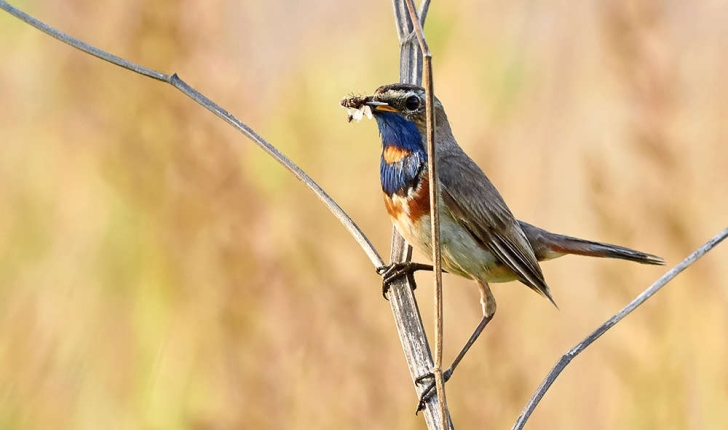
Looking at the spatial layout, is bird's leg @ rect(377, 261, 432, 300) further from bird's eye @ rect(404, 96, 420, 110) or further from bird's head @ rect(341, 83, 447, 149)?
bird's eye @ rect(404, 96, 420, 110)

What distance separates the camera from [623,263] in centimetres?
412

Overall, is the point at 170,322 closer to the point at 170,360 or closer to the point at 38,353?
the point at 170,360

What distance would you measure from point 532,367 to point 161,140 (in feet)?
6.35

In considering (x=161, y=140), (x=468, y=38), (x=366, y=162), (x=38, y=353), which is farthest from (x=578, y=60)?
(x=38, y=353)

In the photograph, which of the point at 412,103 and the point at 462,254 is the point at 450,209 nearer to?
the point at 462,254

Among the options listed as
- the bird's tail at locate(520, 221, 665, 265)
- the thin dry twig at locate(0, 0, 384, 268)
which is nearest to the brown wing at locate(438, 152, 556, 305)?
the bird's tail at locate(520, 221, 665, 265)

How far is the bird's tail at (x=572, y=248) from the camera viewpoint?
3.73m

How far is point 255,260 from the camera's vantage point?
3807mm

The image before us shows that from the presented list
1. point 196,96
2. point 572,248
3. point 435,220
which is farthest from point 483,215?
point 435,220

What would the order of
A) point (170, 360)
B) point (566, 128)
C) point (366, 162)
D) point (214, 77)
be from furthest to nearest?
point (566, 128) → point (366, 162) → point (214, 77) → point (170, 360)

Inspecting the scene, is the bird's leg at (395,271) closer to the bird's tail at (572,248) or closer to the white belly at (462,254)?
the white belly at (462,254)

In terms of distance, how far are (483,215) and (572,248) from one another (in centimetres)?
55

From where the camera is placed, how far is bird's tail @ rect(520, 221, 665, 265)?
373 cm

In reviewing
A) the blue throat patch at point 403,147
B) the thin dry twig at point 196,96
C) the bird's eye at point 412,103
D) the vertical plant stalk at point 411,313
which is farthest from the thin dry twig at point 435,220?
the blue throat patch at point 403,147
